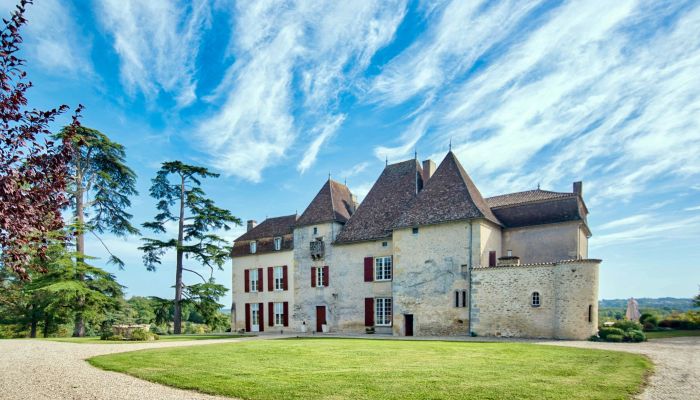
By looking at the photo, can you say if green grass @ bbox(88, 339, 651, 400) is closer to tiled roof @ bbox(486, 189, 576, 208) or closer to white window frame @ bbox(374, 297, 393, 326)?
white window frame @ bbox(374, 297, 393, 326)

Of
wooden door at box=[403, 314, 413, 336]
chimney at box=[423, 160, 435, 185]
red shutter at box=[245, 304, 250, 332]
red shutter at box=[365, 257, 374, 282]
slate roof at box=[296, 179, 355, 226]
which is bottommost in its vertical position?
red shutter at box=[245, 304, 250, 332]

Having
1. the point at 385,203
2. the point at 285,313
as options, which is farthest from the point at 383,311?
the point at 285,313

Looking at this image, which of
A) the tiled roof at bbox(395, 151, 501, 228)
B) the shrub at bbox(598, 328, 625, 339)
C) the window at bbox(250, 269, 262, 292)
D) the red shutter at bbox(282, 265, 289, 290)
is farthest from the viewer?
the window at bbox(250, 269, 262, 292)

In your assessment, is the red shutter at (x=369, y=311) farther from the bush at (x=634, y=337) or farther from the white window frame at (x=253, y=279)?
the bush at (x=634, y=337)

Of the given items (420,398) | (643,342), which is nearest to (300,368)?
(420,398)

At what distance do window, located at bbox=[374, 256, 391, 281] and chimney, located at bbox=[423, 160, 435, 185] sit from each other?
5.40 meters

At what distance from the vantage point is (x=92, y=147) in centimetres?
2583

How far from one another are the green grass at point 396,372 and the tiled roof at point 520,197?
39.4ft

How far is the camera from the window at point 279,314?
1169 inches

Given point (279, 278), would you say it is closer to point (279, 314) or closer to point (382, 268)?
point (279, 314)

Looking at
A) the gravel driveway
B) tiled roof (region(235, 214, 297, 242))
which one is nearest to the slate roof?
tiled roof (region(235, 214, 297, 242))

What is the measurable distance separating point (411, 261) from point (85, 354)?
14939mm

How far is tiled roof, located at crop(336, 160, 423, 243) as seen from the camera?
25516 millimetres

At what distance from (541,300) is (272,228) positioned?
19098mm
